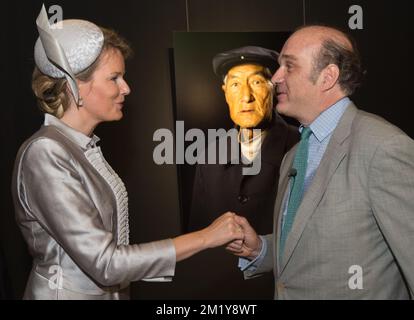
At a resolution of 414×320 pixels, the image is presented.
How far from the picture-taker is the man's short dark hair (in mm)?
2012

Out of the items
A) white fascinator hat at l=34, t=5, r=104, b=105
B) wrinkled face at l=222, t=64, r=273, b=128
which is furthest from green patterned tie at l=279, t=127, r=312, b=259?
wrinkled face at l=222, t=64, r=273, b=128

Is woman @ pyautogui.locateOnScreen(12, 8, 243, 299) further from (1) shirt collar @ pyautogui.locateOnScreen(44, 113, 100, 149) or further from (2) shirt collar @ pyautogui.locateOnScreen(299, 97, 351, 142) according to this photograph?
(2) shirt collar @ pyautogui.locateOnScreen(299, 97, 351, 142)

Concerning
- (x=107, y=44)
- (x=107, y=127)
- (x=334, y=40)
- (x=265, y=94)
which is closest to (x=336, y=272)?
(x=334, y=40)

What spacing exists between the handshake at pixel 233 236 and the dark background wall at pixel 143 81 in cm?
107

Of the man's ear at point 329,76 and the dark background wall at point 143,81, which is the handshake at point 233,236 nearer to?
the man's ear at point 329,76

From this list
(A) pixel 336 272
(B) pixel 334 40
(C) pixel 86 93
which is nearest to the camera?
(A) pixel 336 272

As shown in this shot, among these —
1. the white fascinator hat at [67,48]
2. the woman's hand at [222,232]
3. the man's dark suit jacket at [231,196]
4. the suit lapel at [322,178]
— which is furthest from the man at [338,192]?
the man's dark suit jacket at [231,196]

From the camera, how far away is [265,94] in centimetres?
316

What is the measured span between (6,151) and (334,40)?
205cm

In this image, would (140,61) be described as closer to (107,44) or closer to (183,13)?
(183,13)

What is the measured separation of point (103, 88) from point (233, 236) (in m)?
0.73

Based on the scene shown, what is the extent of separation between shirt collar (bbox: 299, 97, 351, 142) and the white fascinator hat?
2.75 feet

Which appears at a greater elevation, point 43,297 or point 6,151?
point 6,151

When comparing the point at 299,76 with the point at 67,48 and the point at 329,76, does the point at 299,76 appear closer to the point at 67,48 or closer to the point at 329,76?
the point at 329,76
